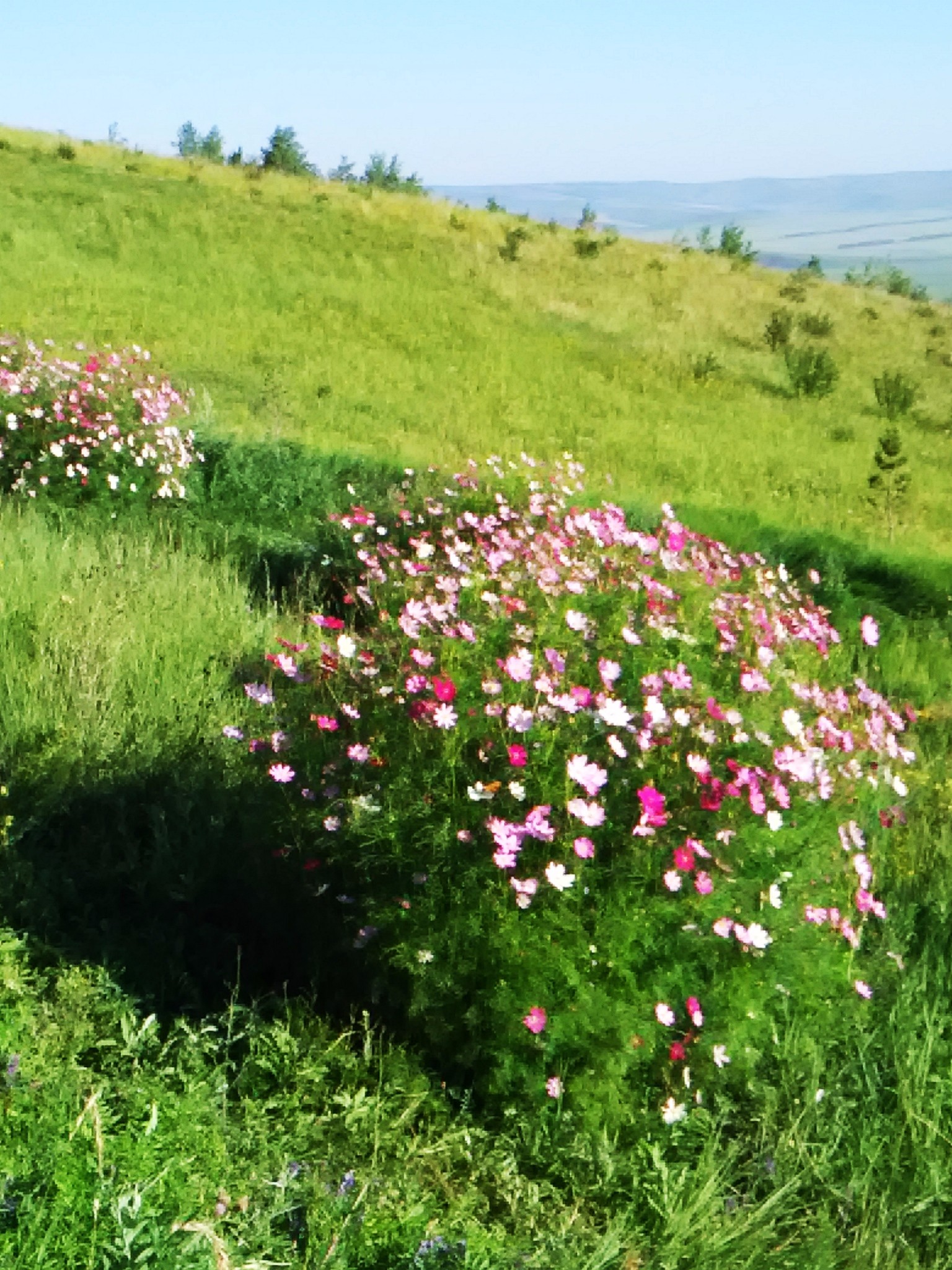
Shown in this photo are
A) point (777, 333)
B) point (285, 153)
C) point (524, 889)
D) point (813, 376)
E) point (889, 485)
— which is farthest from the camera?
point (285, 153)

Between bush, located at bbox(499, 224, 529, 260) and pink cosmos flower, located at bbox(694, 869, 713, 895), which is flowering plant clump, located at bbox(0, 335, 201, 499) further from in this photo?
bush, located at bbox(499, 224, 529, 260)

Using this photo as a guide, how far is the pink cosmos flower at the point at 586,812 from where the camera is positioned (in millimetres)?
2561

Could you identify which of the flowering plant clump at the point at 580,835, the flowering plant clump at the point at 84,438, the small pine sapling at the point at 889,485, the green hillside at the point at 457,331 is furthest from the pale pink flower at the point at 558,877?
the small pine sapling at the point at 889,485

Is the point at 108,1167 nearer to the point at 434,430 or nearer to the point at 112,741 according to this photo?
the point at 112,741

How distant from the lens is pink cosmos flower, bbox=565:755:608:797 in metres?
2.59

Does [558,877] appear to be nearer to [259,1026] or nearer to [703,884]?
[703,884]

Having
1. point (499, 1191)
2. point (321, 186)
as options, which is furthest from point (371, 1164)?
point (321, 186)

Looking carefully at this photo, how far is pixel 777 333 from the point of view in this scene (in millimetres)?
25906

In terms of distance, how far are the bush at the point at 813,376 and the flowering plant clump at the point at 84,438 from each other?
50.4 ft

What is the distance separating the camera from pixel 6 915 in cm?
335

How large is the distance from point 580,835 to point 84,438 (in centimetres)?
614

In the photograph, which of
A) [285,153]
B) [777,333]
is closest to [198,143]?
[285,153]

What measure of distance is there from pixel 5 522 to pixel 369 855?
191 inches

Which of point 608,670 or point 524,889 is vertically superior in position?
point 608,670
